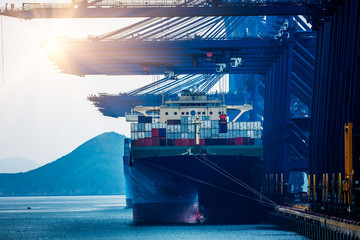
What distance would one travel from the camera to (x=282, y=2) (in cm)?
5491

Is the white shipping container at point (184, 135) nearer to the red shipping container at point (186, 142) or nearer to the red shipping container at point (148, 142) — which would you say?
the red shipping container at point (186, 142)

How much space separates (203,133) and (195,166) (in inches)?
219

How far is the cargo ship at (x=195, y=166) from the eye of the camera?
5000cm

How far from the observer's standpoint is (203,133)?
180 ft

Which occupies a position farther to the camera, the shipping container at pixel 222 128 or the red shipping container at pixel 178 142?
the shipping container at pixel 222 128

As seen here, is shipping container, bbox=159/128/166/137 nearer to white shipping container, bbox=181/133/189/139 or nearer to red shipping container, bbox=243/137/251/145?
white shipping container, bbox=181/133/189/139

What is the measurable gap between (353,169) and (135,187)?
27534 millimetres

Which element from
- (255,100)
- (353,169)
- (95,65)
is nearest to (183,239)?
(353,169)

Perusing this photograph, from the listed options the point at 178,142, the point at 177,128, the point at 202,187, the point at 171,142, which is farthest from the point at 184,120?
the point at 202,187

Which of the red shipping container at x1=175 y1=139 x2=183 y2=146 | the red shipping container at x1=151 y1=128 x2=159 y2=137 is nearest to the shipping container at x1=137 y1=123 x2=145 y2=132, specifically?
the red shipping container at x1=151 y1=128 x2=159 y2=137

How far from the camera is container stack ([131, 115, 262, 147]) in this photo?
2156 inches

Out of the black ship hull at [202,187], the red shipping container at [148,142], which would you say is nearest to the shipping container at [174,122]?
the red shipping container at [148,142]

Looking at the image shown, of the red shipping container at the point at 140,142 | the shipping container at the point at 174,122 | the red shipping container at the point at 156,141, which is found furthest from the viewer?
the shipping container at the point at 174,122

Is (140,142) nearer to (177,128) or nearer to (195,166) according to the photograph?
(177,128)
